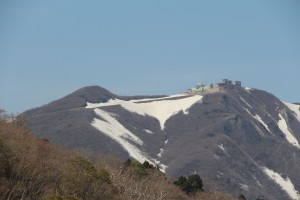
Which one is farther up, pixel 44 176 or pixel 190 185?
pixel 44 176

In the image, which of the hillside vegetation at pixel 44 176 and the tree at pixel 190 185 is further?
the tree at pixel 190 185

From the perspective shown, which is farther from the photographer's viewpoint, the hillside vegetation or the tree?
the tree

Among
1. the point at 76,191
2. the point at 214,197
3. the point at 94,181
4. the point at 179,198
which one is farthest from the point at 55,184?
the point at 214,197

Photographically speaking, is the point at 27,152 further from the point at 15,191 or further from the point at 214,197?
the point at 214,197

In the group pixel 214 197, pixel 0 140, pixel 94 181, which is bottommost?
pixel 214 197

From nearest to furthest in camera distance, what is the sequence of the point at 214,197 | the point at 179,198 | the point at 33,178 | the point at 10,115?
the point at 33,178, the point at 10,115, the point at 179,198, the point at 214,197

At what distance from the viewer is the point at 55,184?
45312mm

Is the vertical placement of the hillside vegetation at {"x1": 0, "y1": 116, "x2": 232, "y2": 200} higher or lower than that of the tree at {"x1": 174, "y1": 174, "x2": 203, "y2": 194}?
higher

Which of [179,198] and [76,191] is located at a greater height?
[76,191]

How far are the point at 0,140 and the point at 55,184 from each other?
4320mm

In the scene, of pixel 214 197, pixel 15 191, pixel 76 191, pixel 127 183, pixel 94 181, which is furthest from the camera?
pixel 214 197

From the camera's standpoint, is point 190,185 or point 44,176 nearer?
point 44,176

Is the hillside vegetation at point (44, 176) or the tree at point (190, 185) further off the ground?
the hillside vegetation at point (44, 176)

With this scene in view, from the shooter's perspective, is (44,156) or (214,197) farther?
(214,197)
